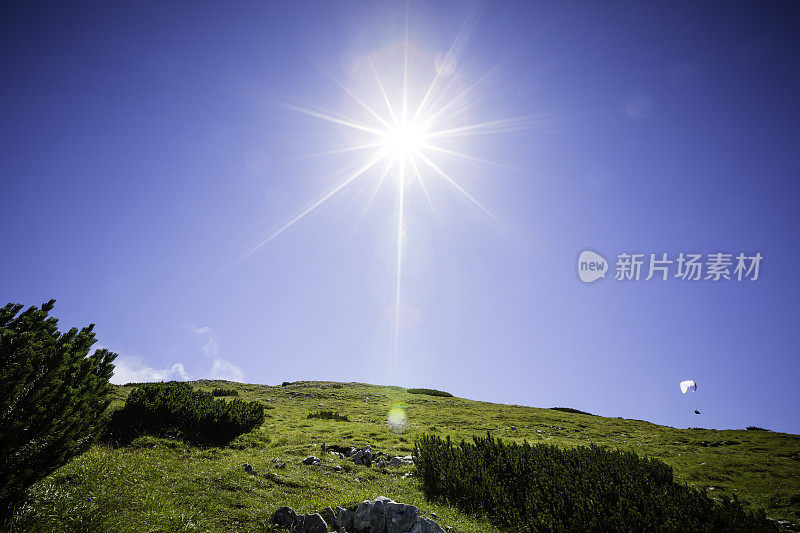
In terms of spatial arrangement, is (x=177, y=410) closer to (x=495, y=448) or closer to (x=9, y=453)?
(x=9, y=453)

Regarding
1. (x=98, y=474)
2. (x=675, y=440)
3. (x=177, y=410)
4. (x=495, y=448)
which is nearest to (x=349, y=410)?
(x=177, y=410)

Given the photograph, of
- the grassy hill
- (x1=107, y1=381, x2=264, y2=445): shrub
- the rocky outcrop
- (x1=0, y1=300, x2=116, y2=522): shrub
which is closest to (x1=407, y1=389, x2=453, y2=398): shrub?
the grassy hill

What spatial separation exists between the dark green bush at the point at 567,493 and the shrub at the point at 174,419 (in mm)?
9511

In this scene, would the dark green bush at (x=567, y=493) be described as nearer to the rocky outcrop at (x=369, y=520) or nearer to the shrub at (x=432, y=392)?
the rocky outcrop at (x=369, y=520)

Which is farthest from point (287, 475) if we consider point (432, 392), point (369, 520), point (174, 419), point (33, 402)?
point (432, 392)

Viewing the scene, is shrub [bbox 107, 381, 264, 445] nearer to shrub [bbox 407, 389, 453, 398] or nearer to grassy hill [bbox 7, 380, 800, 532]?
grassy hill [bbox 7, 380, 800, 532]

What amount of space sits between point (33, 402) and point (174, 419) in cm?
1117

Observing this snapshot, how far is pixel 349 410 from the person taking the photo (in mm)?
31281

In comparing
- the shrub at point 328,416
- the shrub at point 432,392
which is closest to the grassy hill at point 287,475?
the shrub at point 328,416

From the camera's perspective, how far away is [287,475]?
12.4 m

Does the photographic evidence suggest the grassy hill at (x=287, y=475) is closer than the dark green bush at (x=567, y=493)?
Yes

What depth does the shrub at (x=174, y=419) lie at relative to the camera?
48.3ft

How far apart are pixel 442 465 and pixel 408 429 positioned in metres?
12.4

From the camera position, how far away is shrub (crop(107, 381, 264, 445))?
579 inches
